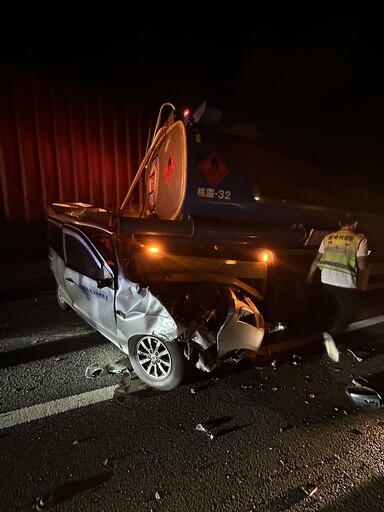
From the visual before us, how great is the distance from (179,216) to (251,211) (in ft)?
3.22

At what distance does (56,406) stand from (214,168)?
2.98m

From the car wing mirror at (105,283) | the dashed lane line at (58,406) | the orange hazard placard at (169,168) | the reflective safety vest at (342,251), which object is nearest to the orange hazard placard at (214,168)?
Answer: the orange hazard placard at (169,168)

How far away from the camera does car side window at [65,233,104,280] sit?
8.91 ft

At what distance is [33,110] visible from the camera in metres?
5.77

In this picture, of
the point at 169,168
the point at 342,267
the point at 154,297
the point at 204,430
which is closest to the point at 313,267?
the point at 342,267

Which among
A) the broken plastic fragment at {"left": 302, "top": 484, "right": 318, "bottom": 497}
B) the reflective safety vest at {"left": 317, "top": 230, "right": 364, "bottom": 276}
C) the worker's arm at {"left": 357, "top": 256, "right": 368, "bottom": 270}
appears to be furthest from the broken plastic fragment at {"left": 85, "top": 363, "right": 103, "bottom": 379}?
the worker's arm at {"left": 357, "top": 256, "right": 368, "bottom": 270}

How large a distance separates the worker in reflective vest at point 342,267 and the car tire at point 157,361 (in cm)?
176

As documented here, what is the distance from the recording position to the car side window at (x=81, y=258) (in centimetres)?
272

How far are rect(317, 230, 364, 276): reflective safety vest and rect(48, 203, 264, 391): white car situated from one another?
108 cm

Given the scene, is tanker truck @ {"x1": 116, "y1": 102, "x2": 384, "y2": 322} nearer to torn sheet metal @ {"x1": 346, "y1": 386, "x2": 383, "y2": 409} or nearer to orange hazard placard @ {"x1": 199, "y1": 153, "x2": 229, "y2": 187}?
orange hazard placard @ {"x1": 199, "y1": 153, "x2": 229, "y2": 187}

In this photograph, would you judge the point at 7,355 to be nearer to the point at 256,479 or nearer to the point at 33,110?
the point at 256,479

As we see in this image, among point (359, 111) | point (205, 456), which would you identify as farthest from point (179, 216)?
point (359, 111)

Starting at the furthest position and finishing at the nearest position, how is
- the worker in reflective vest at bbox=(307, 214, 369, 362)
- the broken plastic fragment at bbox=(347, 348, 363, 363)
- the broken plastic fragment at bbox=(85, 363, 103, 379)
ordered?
the worker in reflective vest at bbox=(307, 214, 369, 362) < the broken plastic fragment at bbox=(347, 348, 363, 363) < the broken plastic fragment at bbox=(85, 363, 103, 379)

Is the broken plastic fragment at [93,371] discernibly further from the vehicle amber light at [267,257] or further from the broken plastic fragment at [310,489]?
the vehicle amber light at [267,257]
